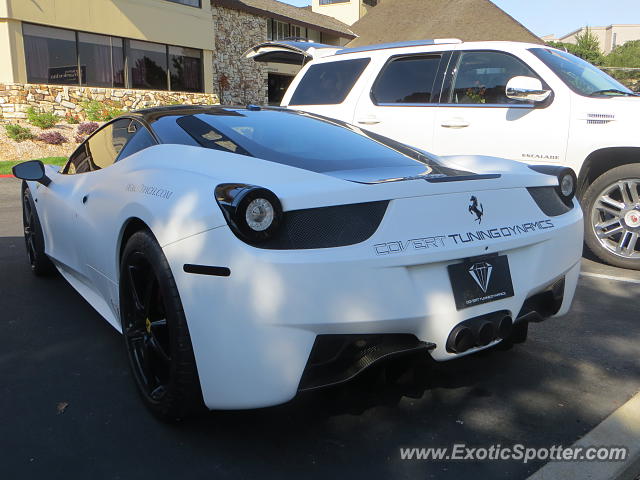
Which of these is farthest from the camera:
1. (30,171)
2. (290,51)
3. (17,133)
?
(17,133)

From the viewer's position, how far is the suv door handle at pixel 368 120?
6051mm

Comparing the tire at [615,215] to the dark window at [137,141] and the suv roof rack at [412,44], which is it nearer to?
the suv roof rack at [412,44]

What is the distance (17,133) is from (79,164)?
46.9 feet

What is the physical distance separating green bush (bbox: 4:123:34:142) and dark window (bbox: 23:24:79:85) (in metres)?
2.34

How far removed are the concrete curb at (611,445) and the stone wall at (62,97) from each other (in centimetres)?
1852

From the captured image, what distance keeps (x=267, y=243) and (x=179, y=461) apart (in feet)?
3.03

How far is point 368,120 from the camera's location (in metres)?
6.09

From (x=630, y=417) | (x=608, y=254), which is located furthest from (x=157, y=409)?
(x=608, y=254)

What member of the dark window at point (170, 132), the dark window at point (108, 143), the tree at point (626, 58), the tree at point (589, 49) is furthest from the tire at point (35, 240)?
the tree at point (626, 58)

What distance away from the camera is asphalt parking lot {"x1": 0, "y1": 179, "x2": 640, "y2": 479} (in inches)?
86.8

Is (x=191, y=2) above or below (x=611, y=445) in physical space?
above

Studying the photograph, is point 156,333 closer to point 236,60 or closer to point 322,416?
point 322,416

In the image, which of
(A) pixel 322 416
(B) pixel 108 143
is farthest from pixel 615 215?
(B) pixel 108 143

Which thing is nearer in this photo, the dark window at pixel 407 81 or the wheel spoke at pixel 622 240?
the wheel spoke at pixel 622 240
